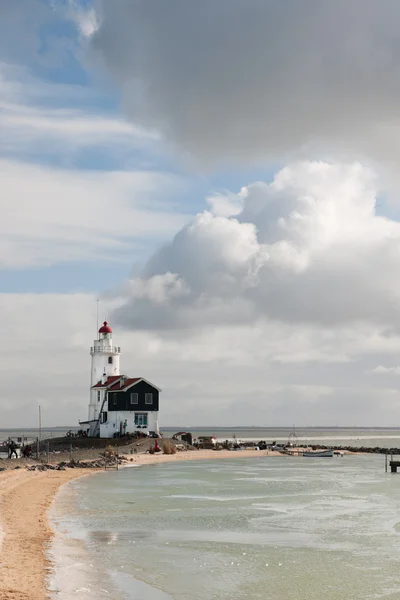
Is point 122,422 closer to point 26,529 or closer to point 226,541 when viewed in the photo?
point 26,529

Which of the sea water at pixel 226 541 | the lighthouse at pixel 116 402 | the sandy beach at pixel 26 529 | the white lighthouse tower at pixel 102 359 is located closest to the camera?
the sandy beach at pixel 26 529

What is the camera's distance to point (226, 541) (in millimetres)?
27984

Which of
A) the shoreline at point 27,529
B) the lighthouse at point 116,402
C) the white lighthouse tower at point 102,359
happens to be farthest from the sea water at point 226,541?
the white lighthouse tower at point 102,359

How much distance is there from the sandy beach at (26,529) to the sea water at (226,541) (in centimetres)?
64

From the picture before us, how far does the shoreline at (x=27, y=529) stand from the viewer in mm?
19328

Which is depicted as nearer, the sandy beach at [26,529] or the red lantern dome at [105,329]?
the sandy beach at [26,529]

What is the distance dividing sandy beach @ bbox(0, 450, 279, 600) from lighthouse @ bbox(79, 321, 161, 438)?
86.3ft

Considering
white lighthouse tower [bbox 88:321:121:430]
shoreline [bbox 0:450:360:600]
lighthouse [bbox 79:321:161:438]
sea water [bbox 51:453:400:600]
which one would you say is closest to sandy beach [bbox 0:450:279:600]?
shoreline [bbox 0:450:360:600]

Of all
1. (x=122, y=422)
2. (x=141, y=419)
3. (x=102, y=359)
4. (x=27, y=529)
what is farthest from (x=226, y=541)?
(x=102, y=359)

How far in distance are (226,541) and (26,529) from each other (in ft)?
25.4

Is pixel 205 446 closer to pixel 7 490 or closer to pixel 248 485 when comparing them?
pixel 248 485

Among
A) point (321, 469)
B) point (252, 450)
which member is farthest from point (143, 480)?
point (252, 450)

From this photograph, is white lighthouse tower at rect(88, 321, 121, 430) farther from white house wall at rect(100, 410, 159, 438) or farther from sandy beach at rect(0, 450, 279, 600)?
sandy beach at rect(0, 450, 279, 600)

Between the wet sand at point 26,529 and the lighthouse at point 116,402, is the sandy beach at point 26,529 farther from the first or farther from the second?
the lighthouse at point 116,402
